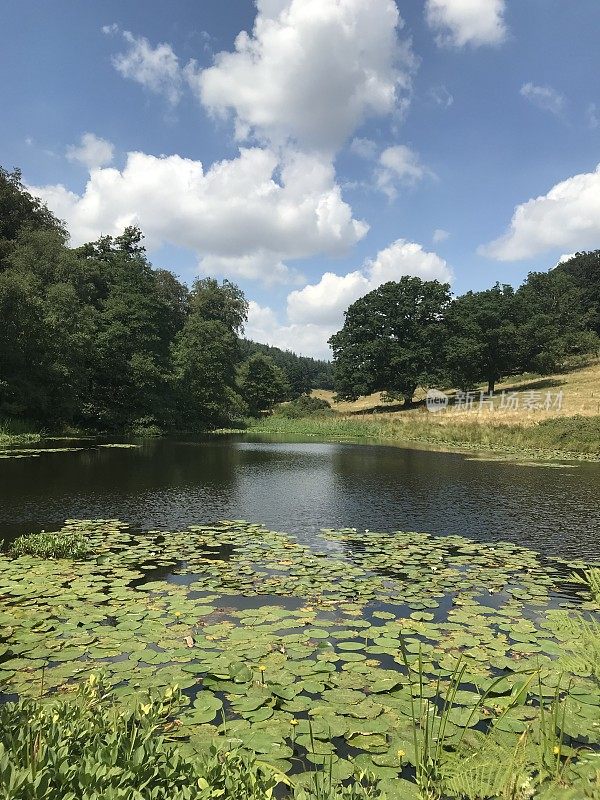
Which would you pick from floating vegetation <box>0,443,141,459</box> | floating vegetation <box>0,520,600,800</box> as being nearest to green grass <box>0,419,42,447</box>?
floating vegetation <box>0,443,141,459</box>

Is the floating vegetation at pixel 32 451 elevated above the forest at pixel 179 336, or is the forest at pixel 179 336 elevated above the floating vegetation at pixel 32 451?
the forest at pixel 179 336

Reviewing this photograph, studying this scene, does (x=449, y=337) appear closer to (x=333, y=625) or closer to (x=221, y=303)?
(x=221, y=303)

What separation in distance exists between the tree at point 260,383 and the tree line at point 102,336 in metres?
16.7

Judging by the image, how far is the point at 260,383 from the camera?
335 feet

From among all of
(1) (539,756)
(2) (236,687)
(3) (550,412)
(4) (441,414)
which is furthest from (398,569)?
(4) (441,414)

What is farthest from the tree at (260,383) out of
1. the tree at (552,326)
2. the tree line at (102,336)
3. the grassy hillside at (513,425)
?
the tree at (552,326)

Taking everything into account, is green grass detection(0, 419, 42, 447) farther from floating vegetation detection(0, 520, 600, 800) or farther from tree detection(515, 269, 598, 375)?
tree detection(515, 269, 598, 375)

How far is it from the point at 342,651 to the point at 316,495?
13.5m

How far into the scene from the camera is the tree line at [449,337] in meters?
74.8

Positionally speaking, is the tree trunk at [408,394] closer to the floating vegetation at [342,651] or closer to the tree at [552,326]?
the tree at [552,326]

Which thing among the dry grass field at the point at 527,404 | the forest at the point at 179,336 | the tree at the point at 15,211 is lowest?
the dry grass field at the point at 527,404

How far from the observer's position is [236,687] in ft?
18.5

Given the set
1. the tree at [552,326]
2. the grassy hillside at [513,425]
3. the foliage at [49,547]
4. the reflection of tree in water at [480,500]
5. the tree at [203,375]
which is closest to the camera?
the foliage at [49,547]

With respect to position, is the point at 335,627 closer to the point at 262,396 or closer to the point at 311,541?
the point at 311,541
